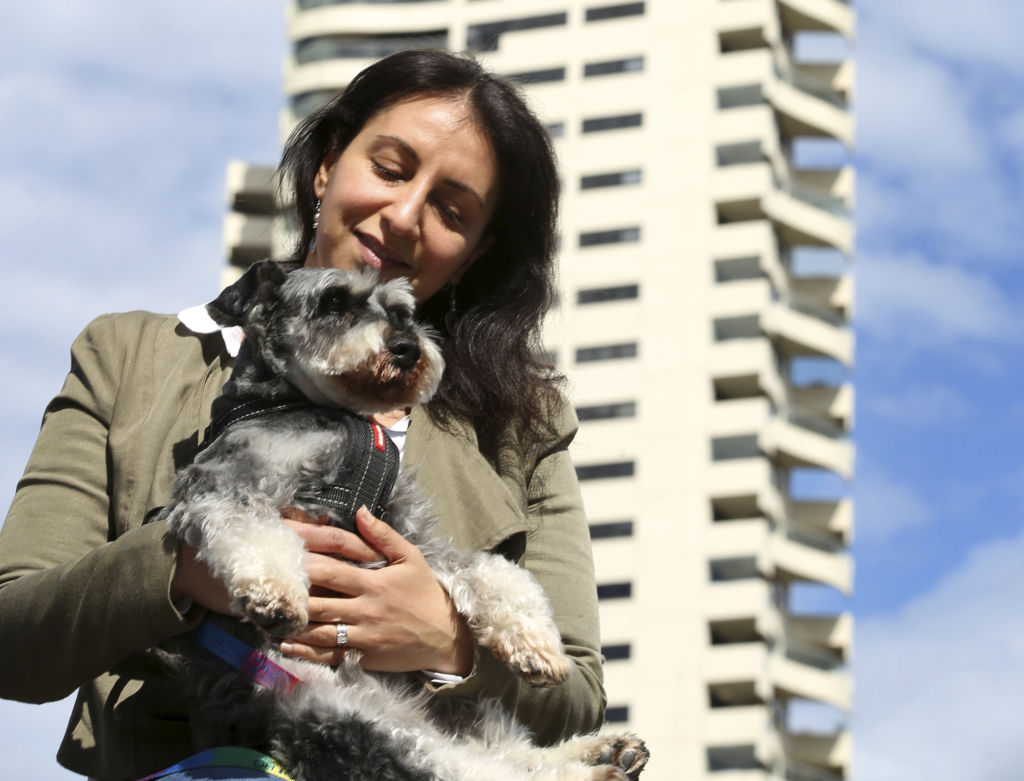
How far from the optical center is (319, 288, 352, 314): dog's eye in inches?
208

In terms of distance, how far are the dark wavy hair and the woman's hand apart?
0.94 metres

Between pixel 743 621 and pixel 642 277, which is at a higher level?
pixel 642 277

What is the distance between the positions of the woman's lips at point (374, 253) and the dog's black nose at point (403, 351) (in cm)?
44

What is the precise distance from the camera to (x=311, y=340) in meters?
5.18

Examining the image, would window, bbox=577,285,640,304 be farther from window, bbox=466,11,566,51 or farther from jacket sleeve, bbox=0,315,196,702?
jacket sleeve, bbox=0,315,196,702

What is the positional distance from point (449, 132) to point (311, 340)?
3.59 ft

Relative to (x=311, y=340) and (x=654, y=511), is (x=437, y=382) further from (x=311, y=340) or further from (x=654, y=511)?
(x=654, y=511)

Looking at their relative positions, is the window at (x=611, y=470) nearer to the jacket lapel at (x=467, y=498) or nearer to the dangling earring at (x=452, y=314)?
the dangling earring at (x=452, y=314)

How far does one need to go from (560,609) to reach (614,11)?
2984 inches

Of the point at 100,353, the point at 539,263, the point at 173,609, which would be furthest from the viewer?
the point at 539,263

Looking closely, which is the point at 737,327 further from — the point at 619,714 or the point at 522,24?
the point at 522,24

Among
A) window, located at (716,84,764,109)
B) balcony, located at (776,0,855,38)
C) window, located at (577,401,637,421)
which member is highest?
balcony, located at (776,0,855,38)

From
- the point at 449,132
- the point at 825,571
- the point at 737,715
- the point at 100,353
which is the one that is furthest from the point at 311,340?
the point at 825,571

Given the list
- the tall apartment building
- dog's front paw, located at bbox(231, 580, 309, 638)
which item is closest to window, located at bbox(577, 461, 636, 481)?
the tall apartment building
